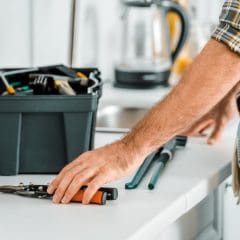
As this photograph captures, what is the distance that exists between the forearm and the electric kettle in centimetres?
110

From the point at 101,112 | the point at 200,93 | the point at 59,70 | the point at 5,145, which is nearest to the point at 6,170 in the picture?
the point at 5,145

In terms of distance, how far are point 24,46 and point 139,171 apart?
70 cm

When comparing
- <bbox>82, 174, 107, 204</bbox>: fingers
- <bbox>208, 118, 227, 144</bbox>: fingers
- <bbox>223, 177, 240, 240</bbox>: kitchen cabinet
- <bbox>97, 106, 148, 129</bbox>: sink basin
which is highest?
<bbox>82, 174, 107, 204</bbox>: fingers

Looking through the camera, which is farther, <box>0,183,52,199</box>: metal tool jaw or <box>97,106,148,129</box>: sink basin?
<box>97,106,148,129</box>: sink basin

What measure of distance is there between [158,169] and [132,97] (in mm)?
833

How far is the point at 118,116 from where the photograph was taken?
84.5 inches

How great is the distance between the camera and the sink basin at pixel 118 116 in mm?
2043

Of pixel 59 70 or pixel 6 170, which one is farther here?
pixel 59 70

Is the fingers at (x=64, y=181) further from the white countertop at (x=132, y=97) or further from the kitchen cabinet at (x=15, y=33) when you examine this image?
the white countertop at (x=132, y=97)

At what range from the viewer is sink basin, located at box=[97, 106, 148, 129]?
6.70 ft

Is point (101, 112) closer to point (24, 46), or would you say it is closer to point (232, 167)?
point (24, 46)

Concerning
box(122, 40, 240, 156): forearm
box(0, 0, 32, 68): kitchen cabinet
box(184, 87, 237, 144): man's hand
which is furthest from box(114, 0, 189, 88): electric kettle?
box(122, 40, 240, 156): forearm

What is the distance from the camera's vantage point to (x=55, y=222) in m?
1.10

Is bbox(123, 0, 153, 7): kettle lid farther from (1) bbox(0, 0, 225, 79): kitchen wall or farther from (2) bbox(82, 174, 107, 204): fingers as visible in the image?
(2) bbox(82, 174, 107, 204): fingers
